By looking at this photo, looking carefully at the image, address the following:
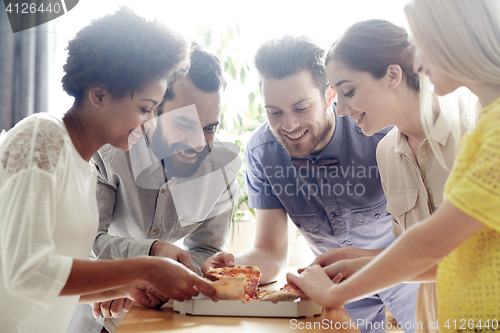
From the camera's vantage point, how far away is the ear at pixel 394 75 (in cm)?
140

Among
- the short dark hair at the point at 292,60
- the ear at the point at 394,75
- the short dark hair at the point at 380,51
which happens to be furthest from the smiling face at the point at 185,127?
the ear at the point at 394,75

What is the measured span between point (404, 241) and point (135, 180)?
3.33 ft

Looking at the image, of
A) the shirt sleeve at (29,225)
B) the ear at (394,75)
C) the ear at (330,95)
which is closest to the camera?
the shirt sleeve at (29,225)

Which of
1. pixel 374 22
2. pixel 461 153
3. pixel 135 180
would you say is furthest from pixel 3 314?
pixel 374 22

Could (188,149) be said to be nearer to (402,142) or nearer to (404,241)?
(402,142)

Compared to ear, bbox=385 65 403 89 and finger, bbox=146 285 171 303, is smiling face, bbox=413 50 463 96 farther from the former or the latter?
finger, bbox=146 285 171 303

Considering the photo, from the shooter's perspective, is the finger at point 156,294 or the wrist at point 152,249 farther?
the wrist at point 152,249

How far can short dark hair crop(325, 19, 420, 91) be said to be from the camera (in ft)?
4.59

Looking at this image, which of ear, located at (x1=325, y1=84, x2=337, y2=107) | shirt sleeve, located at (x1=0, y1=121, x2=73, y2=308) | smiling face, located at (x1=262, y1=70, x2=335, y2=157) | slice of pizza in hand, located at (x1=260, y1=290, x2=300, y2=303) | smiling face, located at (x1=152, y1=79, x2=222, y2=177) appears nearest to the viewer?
shirt sleeve, located at (x1=0, y1=121, x2=73, y2=308)

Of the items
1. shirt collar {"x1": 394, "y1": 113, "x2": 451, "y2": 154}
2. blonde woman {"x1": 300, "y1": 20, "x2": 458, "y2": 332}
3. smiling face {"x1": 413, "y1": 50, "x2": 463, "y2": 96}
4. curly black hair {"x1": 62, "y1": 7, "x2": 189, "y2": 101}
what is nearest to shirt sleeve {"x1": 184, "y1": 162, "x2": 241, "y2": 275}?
blonde woman {"x1": 300, "y1": 20, "x2": 458, "y2": 332}

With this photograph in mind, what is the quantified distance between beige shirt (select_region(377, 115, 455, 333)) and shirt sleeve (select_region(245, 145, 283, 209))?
1.95ft

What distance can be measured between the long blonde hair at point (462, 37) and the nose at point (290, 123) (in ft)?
2.74

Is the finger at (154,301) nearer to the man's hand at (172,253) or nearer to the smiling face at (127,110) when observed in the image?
the man's hand at (172,253)

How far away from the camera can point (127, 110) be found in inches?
41.4
